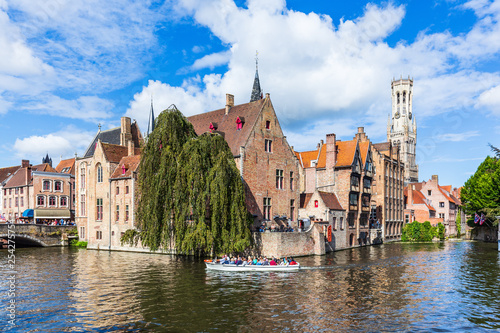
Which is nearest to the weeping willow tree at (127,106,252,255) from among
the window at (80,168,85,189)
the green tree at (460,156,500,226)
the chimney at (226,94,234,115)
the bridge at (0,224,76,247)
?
the chimney at (226,94,234,115)

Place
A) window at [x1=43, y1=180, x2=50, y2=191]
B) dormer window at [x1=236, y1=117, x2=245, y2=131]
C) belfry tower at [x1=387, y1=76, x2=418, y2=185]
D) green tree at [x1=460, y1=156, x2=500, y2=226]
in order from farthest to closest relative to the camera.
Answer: belfry tower at [x1=387, y1=76, x2=418, y2=185], window at [x1=43, y1=180, x2=50, y2=191], green tree at [x1=460, y1=156, x2=500, y2=226], dormer window at [x1=236, y1=117, x2=245, y2=131]

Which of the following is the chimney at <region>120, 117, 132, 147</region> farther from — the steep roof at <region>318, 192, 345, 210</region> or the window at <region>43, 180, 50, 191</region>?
the steep roof at <region>318, 192, 345, 210</region>

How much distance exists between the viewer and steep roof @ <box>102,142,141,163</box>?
59469 millimetres

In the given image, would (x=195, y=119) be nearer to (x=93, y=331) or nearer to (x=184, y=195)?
(x=184, y=195)

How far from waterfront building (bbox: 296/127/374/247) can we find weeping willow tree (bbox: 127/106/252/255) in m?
20.8

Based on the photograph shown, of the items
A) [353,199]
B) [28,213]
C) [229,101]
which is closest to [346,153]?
[353,199]

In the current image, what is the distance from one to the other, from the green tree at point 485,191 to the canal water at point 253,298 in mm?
29982

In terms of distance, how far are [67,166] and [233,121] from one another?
5271 cm

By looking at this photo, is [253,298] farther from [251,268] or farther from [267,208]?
[267,208]

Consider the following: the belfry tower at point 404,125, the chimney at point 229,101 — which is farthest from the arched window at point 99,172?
the belfry tower at point 404,125

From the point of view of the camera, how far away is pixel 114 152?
6088 cm

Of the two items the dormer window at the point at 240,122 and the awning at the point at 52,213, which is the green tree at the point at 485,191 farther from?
the awning at the point at 52,213

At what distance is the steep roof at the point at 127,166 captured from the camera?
2185 inches

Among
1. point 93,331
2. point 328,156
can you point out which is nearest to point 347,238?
point 328,156
